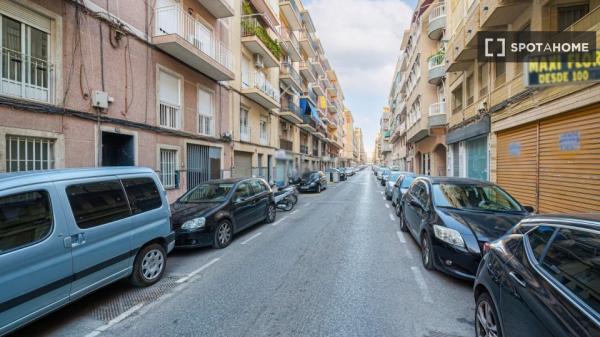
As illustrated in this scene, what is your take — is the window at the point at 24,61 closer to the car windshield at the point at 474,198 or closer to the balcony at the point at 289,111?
the car windshield at the point at 474,198

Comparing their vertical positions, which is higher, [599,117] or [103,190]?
[599,117]

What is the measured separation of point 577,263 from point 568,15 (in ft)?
32.0

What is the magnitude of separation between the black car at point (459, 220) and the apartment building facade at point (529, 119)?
118 inches

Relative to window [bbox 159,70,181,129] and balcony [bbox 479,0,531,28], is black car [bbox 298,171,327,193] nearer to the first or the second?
window [bbox 159,70,181,129]

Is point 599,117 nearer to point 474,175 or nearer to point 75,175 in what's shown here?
point 474,175

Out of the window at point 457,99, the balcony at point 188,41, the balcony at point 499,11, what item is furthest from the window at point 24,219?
the window at point 457,99

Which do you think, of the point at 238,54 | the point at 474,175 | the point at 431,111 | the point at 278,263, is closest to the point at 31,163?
the point at 278,263

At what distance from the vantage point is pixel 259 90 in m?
16.4

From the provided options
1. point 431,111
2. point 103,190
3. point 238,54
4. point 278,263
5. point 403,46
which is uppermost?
point 403,46

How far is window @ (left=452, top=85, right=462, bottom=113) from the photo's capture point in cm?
1569

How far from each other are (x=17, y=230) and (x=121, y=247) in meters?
1.19

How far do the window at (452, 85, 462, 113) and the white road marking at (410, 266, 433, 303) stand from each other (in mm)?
13625

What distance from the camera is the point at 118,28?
319 inches

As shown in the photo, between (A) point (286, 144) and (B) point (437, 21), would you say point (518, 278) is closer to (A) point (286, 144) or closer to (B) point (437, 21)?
(B) point (437, 21)
